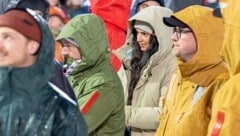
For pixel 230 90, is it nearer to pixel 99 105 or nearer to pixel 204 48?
pixel 204 48

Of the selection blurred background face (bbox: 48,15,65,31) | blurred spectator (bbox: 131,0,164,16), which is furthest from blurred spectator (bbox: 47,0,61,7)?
blurred spectator (bbox: 131,0,164,16)

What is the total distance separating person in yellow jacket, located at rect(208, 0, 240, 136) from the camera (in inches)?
144

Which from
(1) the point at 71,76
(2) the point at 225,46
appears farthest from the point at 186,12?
(2) the point at 225,46

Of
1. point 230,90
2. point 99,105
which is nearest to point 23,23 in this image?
point 230,90

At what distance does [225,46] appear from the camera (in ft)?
12.6

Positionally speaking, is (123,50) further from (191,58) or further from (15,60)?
(15,60)

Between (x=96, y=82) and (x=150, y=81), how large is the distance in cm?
87

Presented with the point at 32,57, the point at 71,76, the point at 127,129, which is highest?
the point at 32,57

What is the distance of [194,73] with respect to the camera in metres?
4.98

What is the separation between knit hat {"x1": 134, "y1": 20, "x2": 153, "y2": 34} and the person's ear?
2782 millimetres

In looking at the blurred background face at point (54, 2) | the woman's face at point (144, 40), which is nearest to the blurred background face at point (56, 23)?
the blurred background face at point (54, 2)

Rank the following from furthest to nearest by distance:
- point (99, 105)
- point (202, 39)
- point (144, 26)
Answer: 1. point (144, 26)
2. point (99, 105)
3. point (202, 39)

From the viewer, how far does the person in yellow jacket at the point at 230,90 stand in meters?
3.65

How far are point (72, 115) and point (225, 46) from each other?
0.84 m
